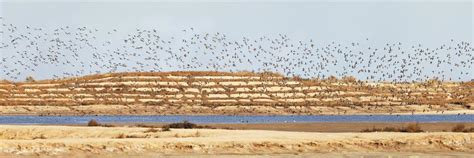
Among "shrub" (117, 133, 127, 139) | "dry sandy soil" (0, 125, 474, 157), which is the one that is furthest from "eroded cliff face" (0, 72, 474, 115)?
"dry sandy soil" (0, 125, 474, 157)

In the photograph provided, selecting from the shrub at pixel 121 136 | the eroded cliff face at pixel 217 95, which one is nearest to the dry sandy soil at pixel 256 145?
the shrub at pixel 121 136

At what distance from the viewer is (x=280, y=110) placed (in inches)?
4973

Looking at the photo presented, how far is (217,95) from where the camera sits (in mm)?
146000

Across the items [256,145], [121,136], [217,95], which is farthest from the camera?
[217,95]

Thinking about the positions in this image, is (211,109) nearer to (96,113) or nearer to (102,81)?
(96,113)

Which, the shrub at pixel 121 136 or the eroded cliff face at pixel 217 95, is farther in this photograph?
the eroded cliff face at pixel 217 95

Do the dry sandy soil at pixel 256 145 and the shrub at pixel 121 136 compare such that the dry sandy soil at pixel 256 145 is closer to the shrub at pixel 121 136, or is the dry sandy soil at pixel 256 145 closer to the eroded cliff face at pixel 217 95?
the shrub at pixel 121 136

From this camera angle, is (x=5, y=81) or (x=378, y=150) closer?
(x=378, y=150)

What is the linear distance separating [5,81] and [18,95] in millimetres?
19134

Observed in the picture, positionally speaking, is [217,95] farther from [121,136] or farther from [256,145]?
[256,145]

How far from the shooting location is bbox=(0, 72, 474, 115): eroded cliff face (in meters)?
128

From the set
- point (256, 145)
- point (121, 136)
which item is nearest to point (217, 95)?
point (121, 136)

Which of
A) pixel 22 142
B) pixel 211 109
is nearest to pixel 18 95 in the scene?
pixel 211 109

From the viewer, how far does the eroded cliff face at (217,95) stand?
12800 cm
